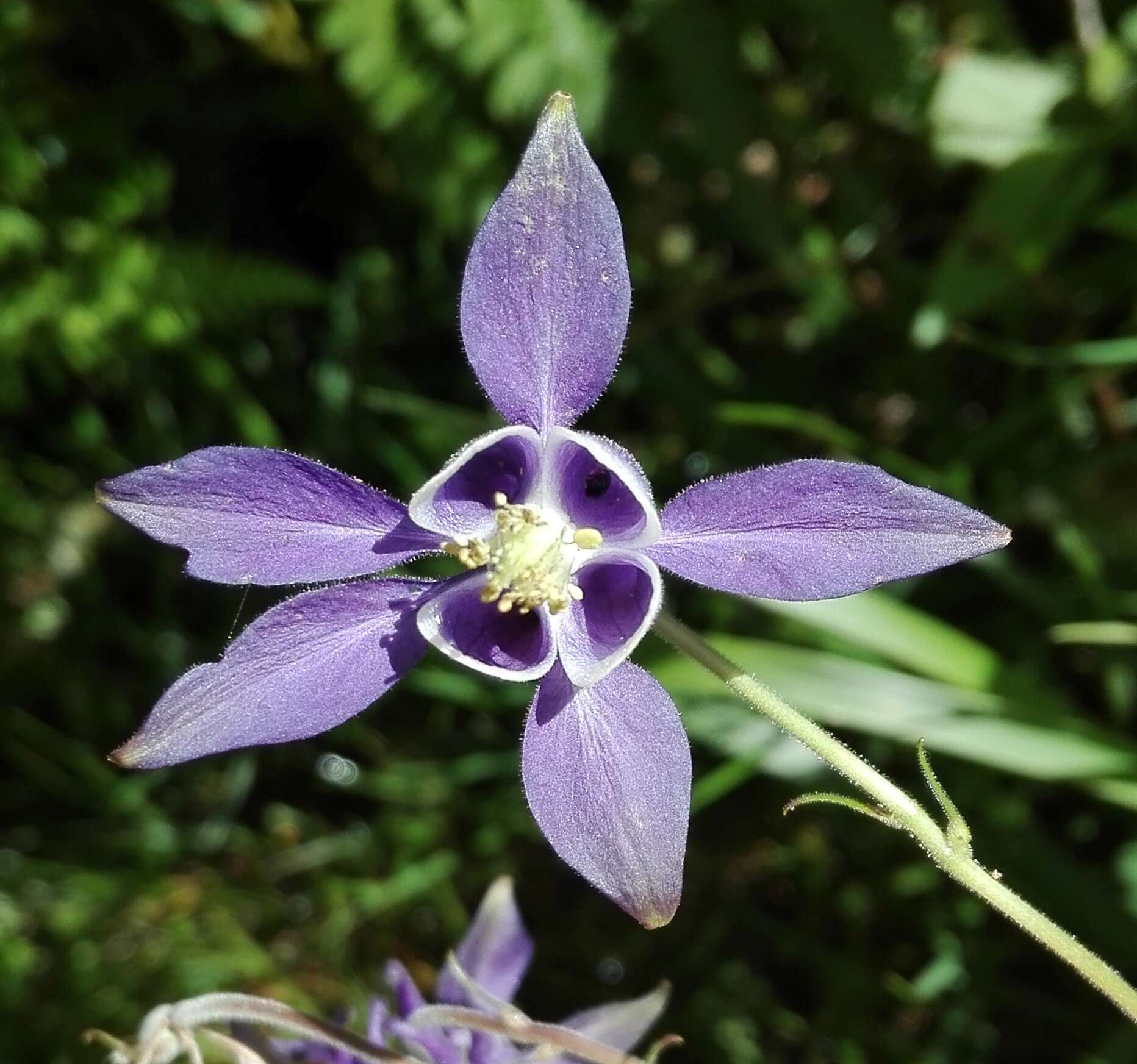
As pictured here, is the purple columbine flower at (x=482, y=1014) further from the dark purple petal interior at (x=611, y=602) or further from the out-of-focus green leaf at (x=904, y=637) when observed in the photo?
the out-of-focus green leaf at (x=904, y=637)

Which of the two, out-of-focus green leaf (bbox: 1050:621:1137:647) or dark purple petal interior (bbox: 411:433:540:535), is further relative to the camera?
out-of-focus green leaf (bbox: 1050:621:1137:647)

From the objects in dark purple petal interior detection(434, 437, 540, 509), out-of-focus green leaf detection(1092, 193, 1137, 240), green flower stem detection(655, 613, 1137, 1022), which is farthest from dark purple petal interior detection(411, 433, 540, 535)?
out-of-focus green leaf detection(1092, 193, 1137, 240)

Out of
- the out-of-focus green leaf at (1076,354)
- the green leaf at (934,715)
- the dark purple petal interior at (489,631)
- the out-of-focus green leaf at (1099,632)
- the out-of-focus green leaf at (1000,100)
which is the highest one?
the out-of-focus green leaf at (1000,100)

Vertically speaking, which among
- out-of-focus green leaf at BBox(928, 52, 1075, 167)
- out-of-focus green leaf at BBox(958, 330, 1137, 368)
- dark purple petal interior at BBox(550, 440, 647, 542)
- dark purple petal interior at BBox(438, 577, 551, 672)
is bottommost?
dark purple petal interior at BBox(438, 577, 551, 672)

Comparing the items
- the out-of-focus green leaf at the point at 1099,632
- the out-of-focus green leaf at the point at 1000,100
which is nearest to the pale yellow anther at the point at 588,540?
the out-of-focus green leaf at the point at 1099,632

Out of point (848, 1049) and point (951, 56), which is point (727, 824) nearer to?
point (848, 1049)

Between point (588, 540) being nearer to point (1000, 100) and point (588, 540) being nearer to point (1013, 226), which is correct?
point (1013, 226)

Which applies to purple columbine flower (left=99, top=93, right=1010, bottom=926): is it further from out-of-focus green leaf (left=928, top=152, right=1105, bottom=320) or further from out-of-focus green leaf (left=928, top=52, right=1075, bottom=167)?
out-of-focus green leaf (left=928, top=52, right=1075, bottom=167)
